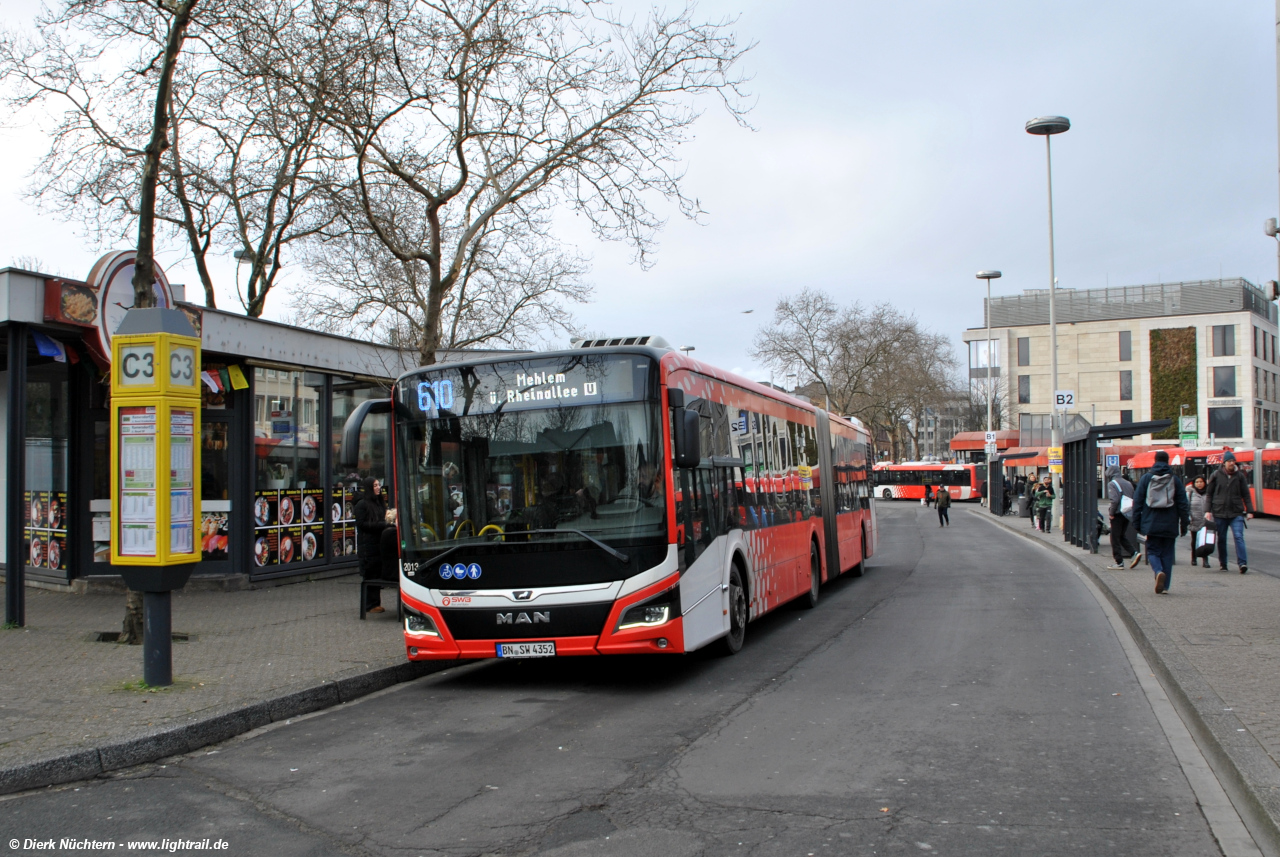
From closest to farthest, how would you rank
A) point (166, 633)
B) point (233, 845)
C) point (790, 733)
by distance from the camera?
point (233, 845), point (790, 733), point (166, 633)

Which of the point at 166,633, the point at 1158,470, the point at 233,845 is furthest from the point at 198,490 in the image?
the point at 1158,470

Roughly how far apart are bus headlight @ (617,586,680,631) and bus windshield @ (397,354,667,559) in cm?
48

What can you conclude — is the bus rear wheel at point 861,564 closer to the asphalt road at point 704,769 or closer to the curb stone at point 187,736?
the asphalt road at point 704,769

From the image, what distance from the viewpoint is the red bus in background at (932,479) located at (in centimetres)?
6844

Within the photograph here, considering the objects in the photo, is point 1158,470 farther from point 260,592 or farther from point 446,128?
point 260,592

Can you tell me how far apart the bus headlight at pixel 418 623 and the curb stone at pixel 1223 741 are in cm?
550

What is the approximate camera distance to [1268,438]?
81.7 metres

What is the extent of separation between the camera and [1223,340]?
260 ft

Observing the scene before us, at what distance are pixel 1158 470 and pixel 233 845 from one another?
12.7m

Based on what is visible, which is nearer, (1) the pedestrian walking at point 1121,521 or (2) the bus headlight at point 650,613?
(2) the bus headlight at point 650,613

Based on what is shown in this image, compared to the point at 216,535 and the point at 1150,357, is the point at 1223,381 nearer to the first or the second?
the point at 1150,357

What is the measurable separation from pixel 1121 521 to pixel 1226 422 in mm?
70751

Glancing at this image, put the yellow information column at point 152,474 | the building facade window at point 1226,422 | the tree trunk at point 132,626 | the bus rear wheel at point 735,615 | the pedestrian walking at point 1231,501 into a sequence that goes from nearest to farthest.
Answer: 1. the yellow information column at point 152,474
2. the bus rear wheel at point 735,615
3. the tree trunk at point 132,626
4. the pedestrian walking at point 1231,501
5. the building facade window at point 1226,422

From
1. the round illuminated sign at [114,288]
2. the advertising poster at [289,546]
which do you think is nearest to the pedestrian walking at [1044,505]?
the advertising poster at [289,546]
